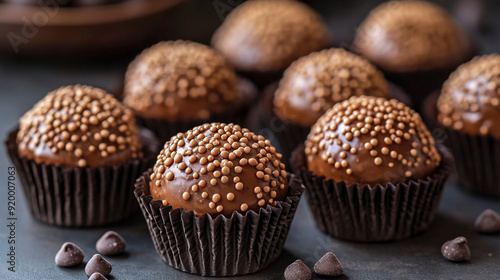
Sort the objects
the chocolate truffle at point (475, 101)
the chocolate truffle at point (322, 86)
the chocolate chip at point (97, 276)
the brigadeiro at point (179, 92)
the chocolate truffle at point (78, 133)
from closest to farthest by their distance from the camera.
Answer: the chocolate chip at point (97, 276), the chocolate truffle at point (78, 133), the chocolate truffle at point (475, 101), the chocolate truffle at point (322, 86), the brigadeiro at point (179, 92)

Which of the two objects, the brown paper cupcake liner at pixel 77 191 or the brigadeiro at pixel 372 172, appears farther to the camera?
the brown paper cupcake liner at pixel 77 191

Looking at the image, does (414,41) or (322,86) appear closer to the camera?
(322,86)

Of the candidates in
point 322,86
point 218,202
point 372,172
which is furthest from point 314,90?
point 218,202

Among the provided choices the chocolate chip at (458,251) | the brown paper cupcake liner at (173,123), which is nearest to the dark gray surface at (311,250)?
the chocolate chip at (458,251)

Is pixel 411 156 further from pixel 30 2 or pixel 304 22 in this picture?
pixel 30 2

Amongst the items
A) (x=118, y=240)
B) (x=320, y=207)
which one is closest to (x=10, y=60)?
(x=118, y=240)

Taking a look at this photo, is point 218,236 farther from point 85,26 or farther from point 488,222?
point 85,26

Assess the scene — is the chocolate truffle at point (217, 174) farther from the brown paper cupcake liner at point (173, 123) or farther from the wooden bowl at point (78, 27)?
the wooden bowl at point (78, 27)
